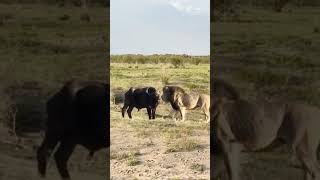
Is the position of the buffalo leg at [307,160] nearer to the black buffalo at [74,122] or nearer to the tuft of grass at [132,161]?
the black buffalo at [74,122]

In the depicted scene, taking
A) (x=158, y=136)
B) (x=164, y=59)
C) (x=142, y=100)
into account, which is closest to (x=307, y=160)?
(x=158, y=136)

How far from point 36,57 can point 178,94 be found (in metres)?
4.60

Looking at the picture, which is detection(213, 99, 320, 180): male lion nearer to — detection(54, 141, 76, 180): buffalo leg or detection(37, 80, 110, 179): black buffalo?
detection(37, 80, 110, 179): black buffalo

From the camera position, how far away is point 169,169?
6637 millimetres

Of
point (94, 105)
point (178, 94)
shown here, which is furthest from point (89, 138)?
point (178, 94)

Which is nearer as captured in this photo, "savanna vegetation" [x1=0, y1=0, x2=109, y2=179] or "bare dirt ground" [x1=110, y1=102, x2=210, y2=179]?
"savanna vegetation" [x1=0, y1=0, x2=109, y2=179]

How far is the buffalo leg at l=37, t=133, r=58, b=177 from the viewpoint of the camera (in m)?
4.69

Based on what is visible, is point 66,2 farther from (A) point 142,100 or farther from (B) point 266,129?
(A) point 142,100

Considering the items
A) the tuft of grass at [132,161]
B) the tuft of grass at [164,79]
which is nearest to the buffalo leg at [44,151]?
the tuft of grass at [132,161]

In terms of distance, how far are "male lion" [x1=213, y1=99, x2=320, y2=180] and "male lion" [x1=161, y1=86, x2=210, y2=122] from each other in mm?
4067

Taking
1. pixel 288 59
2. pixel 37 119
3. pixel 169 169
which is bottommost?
pixel 169 169

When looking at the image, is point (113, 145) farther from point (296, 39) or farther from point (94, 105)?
point (296, 39)

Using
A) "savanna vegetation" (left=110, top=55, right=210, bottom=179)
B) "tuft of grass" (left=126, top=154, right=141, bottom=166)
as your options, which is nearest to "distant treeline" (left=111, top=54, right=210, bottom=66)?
"savanna vegetation" (left=110, top=55, right=210, bottom=179)

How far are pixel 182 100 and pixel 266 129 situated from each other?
427cm
